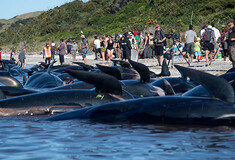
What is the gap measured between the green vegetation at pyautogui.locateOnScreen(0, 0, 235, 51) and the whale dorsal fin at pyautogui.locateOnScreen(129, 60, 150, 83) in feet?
110

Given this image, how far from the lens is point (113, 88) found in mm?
5844

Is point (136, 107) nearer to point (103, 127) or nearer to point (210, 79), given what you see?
point (103, 127)

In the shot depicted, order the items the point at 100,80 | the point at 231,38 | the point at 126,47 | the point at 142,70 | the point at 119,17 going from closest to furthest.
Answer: the point at 100,80
the point at 142,70
the point at 231,38
the point at 126,47
the point at 119,17

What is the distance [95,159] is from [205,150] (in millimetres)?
994

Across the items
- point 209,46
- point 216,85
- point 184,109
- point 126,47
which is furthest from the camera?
point 126,47

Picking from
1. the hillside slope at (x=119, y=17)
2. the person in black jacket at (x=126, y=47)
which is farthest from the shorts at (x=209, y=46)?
the hillside slope at (x=119, y=17)

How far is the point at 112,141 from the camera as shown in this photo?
4148 mm

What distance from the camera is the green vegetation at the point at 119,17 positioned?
4925 cm

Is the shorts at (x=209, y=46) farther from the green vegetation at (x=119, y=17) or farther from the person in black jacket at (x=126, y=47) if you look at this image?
the green vegetation at (x=119, y=17)

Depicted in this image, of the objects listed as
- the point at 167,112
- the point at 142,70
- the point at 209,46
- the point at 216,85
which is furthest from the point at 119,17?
the point at 216,85

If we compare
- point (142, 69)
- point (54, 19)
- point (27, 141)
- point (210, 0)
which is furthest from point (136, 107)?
point (54, 19)

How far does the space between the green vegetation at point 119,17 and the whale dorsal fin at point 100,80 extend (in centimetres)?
3550

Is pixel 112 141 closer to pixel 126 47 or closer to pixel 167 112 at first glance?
pixel 167 112

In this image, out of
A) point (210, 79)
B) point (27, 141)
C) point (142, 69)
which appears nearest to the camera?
point (27, 141)
